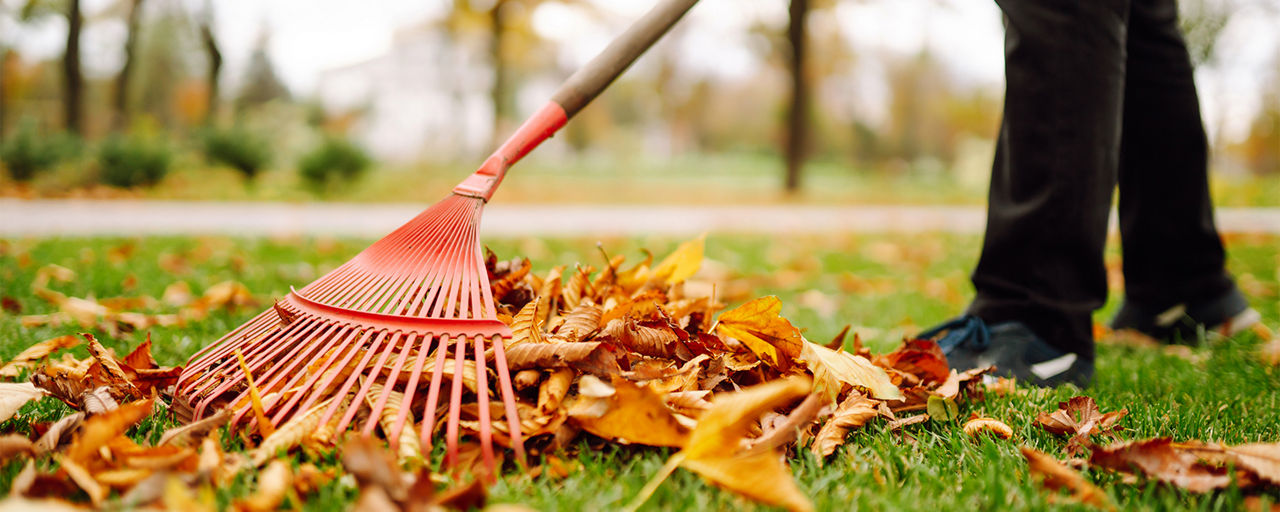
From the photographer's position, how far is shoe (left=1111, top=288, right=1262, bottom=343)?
2309 millimetres

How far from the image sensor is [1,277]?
274 cm

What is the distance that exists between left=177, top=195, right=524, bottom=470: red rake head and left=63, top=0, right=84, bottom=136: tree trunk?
1225 cm

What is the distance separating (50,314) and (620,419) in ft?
6.45

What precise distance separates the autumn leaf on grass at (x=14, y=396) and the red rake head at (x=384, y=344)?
0.23 metres

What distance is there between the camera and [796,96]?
466 inches

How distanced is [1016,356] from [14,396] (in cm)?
194

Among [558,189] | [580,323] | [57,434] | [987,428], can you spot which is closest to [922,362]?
[987,428]

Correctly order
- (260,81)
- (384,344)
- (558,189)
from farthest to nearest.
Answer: (260,81), (558,189), (384,344)

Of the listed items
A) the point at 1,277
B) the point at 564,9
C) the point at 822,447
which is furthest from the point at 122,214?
the point at 564,9

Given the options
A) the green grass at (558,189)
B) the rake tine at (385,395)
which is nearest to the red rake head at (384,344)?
the rake tine at (385,395)

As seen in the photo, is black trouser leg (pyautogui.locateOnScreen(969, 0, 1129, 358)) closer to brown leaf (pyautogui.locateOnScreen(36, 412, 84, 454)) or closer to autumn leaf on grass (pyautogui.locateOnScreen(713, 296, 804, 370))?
autumn leaf on grass (pyautogui.locateOnScreen(713, 296, 804, 370))

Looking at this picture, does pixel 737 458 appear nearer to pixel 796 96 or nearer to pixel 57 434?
pixel 57 434

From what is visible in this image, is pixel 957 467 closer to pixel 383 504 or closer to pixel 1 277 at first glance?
pixel 383 504

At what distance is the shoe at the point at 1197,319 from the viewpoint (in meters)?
2.31
